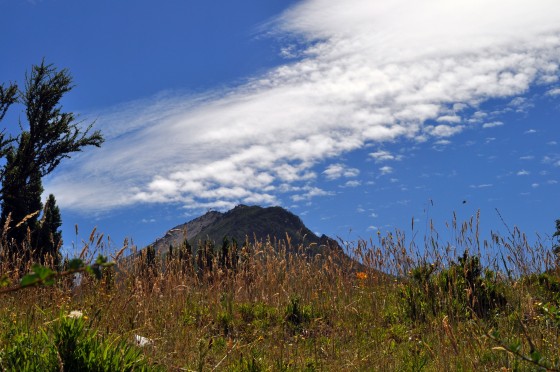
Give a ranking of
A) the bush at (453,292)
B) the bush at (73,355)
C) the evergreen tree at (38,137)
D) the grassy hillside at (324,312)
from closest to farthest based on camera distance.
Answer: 1. the bush at (73,355)
2. the grassy hillside at (324,312)
3. the bush at (453,292)
4. the evergreen tree at (38,137)

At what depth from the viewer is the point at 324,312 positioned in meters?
8.45

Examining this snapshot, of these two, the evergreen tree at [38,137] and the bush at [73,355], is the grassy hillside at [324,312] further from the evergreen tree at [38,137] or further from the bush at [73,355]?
the evergreen tree at [38,137]

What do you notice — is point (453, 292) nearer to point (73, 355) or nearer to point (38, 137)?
point (73, 355)

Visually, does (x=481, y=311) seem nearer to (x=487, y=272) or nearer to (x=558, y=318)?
(x=487, y=272)

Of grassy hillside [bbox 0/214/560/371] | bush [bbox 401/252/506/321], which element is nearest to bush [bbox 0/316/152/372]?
grassy hillside [bbox 0/214/560/371]

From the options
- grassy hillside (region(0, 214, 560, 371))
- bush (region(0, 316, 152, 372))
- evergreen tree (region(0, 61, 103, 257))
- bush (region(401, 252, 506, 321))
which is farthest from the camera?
evergreen tree (region(0, 61, 103, 257))

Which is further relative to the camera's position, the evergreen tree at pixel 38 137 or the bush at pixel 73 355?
the evergreen tree at pixel 38 137

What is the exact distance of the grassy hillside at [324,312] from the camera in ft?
18.1

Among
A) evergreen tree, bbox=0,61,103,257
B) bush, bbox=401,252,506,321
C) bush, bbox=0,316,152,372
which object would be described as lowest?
bush, bbox=0,316,152,372

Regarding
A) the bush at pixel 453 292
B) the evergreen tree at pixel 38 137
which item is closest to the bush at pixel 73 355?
the bush at pixel 453 292

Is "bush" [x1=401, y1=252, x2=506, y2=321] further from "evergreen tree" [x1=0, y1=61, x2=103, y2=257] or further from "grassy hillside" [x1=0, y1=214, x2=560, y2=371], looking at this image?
"evergreen tree" [x1=0, y1=61, x2=103, y2=257]

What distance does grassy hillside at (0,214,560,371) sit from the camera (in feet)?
18.1

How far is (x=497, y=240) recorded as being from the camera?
7684mm

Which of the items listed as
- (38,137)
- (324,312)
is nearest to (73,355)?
(324,312)
